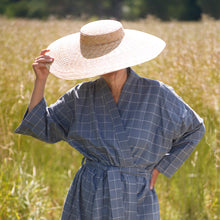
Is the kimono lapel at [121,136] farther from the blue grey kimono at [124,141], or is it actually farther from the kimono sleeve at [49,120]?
the kimono sleeve at [49,120]

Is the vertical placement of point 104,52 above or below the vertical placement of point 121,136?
above

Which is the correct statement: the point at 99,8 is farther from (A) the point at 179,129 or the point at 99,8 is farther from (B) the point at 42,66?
(A) the point at 179,129

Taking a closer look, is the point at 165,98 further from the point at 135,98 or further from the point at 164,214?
the point at 164,214

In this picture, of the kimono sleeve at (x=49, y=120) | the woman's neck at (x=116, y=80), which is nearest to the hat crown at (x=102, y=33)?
the woman's neck at (x=116, y=80)

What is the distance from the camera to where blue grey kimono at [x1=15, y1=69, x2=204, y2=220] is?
4.97ft

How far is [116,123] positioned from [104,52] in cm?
28

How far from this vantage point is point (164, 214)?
2363mm

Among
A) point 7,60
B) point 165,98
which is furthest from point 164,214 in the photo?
point 7,60

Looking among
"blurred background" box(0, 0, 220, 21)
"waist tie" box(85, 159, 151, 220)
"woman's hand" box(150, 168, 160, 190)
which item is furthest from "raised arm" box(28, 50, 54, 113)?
"blurred background" box(0, 0, 220, 21)

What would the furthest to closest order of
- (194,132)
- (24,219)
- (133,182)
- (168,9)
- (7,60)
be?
(168,9) < (7,60) < (24,219) < (194,132) < (133,182)

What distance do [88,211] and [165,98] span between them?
54 cm

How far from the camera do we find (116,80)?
160cm

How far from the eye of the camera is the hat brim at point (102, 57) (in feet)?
4.90

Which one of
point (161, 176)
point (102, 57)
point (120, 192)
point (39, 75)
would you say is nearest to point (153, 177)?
point (120, 192)
